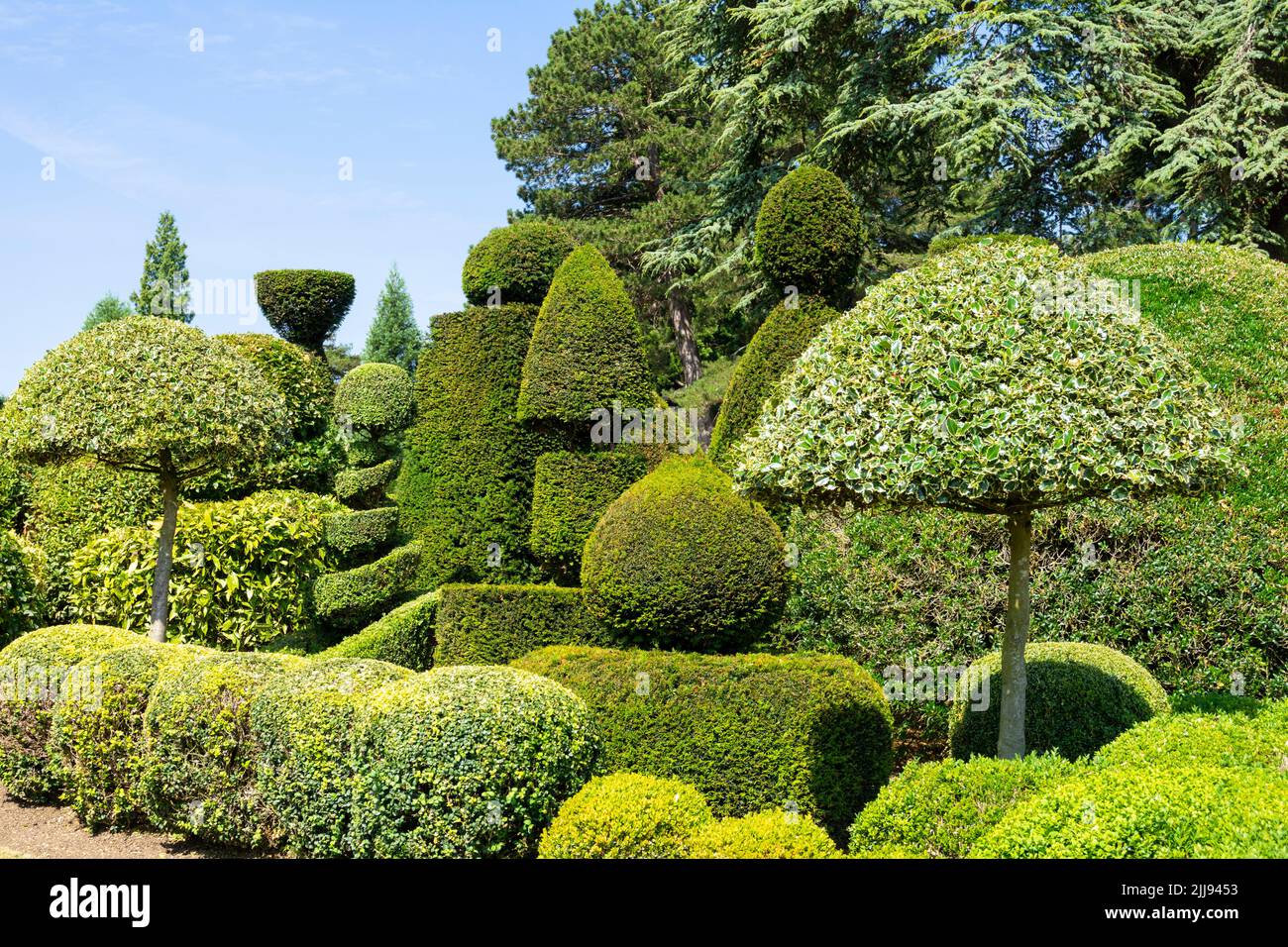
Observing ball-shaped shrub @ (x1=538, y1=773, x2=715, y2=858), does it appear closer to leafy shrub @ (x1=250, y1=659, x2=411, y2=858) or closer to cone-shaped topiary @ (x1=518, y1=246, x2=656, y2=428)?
leafy shrub @ (x1=250, y1=659, x2=411, y2=858)

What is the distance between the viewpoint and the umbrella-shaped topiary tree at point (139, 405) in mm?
8922

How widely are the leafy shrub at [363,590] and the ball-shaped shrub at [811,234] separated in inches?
242

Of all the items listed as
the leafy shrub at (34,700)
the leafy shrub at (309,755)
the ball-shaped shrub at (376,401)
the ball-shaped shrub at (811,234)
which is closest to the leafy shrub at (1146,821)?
the leafy shrub at (309,755)

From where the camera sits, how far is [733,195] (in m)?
20.2

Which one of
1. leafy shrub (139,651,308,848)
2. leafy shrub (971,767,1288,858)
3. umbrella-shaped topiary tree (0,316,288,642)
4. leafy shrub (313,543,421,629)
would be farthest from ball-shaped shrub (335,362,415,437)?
leafy shrub (971,767,1288,858)

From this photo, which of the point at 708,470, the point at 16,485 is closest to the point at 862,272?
the point at 708,470

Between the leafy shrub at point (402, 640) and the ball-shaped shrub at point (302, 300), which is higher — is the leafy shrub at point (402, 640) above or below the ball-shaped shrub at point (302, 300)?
below

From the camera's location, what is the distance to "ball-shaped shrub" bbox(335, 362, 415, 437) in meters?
13.7

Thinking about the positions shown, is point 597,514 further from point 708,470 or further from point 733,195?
point 733,195

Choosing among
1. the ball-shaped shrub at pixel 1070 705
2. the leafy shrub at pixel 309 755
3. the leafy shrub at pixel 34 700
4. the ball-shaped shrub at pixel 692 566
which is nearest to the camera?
the leafy shrub at pixel 309 755

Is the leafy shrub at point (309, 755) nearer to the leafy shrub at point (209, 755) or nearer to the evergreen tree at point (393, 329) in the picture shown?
the leafy shrub at point (209, 755)

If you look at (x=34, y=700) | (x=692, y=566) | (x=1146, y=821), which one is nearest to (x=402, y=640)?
(x=34, y=700)

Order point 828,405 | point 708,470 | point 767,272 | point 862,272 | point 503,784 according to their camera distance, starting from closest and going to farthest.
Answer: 1. point 828,405
2. point 503,784
3. point 708,470
4. point 767,272
5. point 862,272
